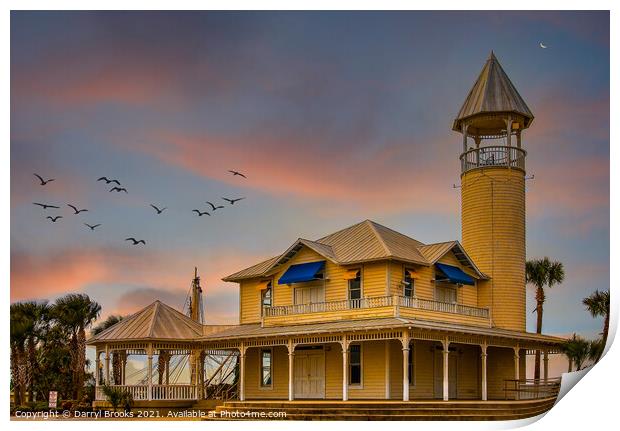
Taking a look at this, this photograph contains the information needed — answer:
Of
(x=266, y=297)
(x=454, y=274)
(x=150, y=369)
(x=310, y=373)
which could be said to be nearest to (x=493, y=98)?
(x=454, y=274)

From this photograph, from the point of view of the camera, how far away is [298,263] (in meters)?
42.6

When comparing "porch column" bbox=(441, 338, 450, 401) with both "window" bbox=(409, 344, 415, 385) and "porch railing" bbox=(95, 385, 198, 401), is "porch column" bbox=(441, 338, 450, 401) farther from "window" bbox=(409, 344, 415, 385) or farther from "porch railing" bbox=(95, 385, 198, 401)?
"porch railing" bbox=(95, 385, 198, 401)

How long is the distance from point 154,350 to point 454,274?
1359cm

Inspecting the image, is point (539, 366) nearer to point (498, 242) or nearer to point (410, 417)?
point (498, 242)

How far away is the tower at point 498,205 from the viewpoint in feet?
145

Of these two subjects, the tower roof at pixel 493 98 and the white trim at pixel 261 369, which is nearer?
the white trim at pixel 261 369

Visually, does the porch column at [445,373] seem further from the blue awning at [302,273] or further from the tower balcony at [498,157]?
the tower balcony at [498,157]

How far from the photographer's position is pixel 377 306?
124 feet

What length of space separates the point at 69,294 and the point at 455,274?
759 inches

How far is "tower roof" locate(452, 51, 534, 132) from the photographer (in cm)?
4544

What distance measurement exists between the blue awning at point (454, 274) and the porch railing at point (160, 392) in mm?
12433

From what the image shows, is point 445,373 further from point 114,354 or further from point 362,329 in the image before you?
point 114,354

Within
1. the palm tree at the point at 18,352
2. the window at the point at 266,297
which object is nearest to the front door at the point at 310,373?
the window at the point at 266,297

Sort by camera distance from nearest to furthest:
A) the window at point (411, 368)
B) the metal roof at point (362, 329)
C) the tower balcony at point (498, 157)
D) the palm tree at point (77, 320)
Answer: the metal roof at point (362, 329) → the window at point (411, 368) → the tower balcony at point (498, 157) → the palm tree at point (77, 320)
